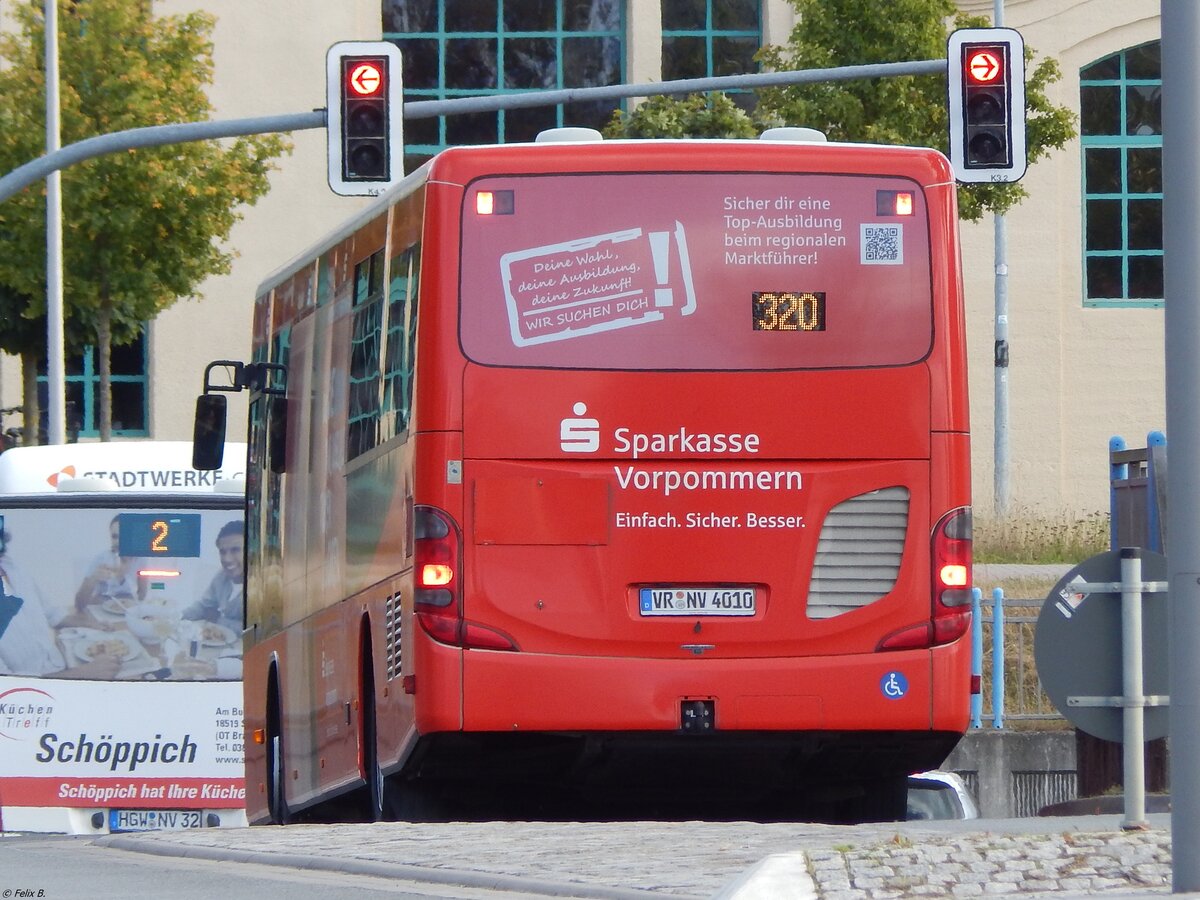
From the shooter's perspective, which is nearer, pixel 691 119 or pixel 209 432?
pixel 209 432

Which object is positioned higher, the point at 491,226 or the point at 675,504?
the point at 491,226

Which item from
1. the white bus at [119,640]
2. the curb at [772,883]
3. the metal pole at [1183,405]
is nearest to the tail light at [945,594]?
the curb at [772,883]

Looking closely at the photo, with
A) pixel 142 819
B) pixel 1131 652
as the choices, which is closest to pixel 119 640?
pixel 142 819

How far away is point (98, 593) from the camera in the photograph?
18484mm

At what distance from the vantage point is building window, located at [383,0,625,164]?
42906mm

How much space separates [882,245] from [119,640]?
312 inches

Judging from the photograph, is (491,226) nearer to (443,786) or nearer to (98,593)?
(443,786)

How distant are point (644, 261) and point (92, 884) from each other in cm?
364

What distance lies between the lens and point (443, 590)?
11641 mm

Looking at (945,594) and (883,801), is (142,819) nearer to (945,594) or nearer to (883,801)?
(883,801)

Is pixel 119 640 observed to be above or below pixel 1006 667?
above

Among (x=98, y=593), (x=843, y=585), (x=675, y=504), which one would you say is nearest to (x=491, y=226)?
(x=675, y=504)

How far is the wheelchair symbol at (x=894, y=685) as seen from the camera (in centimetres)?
1184

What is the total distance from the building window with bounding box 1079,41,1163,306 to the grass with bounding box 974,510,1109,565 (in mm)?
9234
